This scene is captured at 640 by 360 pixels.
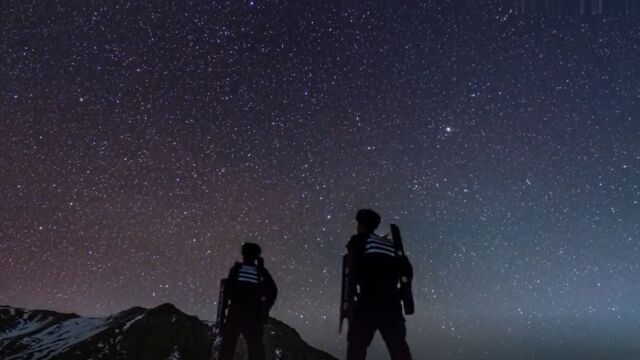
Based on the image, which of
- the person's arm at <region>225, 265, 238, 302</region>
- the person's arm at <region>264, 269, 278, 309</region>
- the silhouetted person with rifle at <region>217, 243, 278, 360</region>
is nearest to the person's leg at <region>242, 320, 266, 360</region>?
the silhouetted person with rifle at <region>217, 243, 278, 360</region>

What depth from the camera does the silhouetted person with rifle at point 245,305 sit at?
703 cm

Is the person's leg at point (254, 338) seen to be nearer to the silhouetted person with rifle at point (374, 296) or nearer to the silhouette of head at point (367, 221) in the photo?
the silhouetted person with rifle at point (374, 296)

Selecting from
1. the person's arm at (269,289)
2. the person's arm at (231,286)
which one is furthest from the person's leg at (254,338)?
the person's arm at (231,286)

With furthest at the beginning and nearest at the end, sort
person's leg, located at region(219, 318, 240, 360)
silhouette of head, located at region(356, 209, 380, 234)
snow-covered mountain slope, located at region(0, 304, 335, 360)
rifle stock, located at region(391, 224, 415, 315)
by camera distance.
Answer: snow-covered mountain slope, located at region(0, 304, 335, 360)
person's leg, located at region(219, 318, 240, 360)
silhouette of head, located at region(356, 209, 380, 234)
rifle stock, located at region(391, 224, 415, 315)

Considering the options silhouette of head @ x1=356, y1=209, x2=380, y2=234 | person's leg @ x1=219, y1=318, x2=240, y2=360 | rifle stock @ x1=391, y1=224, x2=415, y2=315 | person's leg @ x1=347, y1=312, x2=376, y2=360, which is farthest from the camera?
person's leg @ x1=219, y1=318, x2=240, y2=360

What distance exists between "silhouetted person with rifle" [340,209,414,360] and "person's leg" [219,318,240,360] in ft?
9.12

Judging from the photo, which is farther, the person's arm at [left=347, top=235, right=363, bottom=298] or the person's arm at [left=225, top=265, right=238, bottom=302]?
the person's arm at [left=225, top=265, right=238, bottom=302]

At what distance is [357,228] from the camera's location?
503 cm

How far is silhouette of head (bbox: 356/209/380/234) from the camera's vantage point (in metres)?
4.95

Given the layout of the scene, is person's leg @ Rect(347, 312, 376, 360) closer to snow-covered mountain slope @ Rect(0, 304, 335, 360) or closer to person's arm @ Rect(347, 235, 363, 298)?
person's arm @ Rect(347, 235, 363, 298)

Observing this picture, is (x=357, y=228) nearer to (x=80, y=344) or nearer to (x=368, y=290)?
(x=368, y=290)

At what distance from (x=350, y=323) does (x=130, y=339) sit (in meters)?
50.4

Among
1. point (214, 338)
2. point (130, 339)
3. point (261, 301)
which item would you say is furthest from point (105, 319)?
point (261, 301)

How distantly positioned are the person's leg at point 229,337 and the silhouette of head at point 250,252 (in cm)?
92
